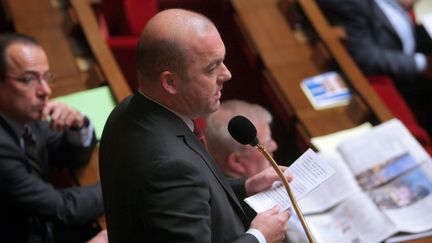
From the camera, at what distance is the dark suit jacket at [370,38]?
5.93ft

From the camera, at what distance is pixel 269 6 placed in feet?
5.84

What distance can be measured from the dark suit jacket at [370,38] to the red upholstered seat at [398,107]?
56 mm

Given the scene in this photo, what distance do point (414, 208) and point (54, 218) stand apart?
711 mm

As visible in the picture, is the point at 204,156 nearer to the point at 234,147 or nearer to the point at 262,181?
the point at 262,181

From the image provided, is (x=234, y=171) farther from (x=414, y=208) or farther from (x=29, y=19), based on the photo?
(x=29, y=19)

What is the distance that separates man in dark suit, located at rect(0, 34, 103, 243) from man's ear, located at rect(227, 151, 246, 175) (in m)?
0.26

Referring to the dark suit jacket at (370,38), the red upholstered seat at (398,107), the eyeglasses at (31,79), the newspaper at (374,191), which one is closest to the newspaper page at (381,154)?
the newspaper at (374,191)

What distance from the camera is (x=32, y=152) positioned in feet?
4.21

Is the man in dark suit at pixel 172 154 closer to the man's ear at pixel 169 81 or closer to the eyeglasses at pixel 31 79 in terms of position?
the man's ear at pixel 169 81

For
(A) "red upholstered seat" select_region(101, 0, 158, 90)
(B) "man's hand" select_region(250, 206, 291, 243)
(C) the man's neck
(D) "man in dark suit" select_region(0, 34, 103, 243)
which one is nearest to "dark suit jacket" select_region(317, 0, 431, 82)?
(A) "red upholstered seat" select_region(101, 0, 158, 90)

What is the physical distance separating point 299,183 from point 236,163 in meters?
0.35

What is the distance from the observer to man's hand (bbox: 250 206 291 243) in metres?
0.81

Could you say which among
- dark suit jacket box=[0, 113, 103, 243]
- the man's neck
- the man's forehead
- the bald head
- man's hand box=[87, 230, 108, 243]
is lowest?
man's hand box=[87, 230, 108, 243]

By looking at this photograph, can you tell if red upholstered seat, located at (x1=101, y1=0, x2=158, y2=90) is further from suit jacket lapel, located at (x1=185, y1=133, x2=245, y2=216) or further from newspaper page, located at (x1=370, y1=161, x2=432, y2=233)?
suit jacket lapel, located at (x1=185, y1=133, x2=245, y2=216)
